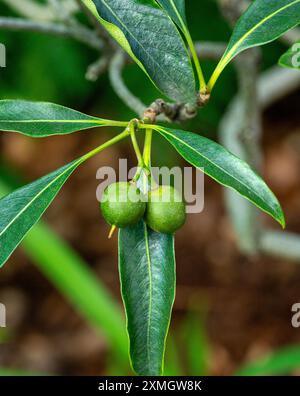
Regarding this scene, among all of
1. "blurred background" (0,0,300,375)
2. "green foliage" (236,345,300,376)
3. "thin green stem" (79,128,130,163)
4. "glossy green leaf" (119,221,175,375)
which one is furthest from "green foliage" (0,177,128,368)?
"thin green stem" (79,128,130,163)

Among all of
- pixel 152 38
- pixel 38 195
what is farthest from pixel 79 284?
pixel 152 38

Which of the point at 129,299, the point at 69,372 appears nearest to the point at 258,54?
the point at 129,299

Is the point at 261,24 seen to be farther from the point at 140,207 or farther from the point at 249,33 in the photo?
the point at 140,207

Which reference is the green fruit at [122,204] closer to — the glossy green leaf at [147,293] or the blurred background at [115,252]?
the glossy green leaf at [147,293]

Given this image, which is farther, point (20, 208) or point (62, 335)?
point (62, 335)

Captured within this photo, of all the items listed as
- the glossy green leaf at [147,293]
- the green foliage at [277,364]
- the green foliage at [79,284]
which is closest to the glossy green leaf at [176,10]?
the glossy green leaf at [147,293]
